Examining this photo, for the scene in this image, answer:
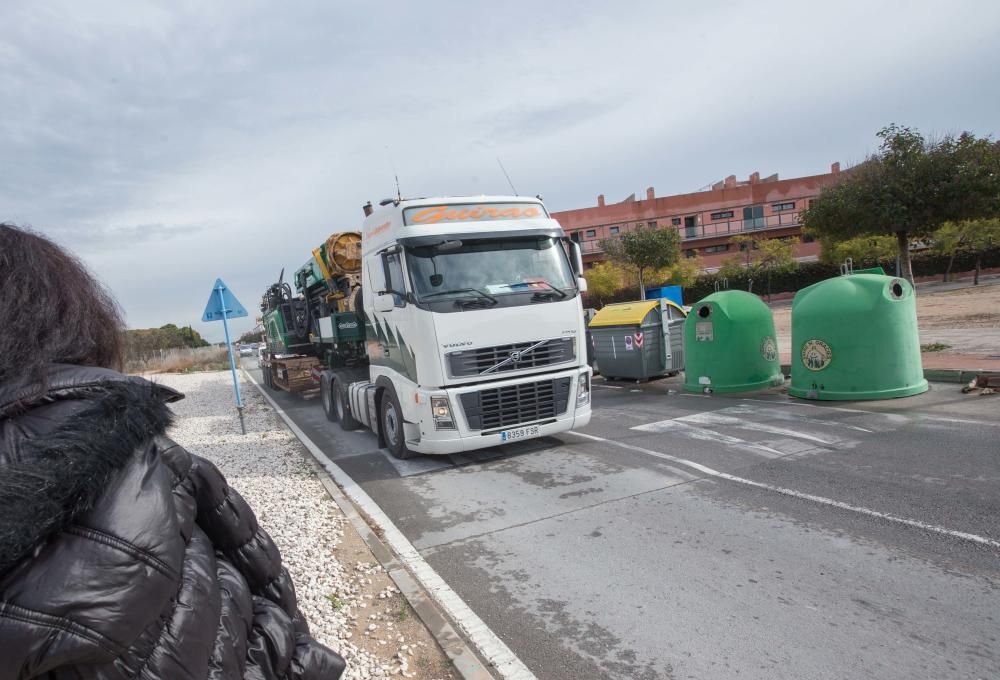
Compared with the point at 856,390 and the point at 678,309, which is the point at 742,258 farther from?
the point at 856,390

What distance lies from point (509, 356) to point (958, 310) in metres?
18.9

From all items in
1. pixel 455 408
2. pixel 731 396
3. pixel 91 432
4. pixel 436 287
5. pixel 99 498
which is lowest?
pixel 731 396

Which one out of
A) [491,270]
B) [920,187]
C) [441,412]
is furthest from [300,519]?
[920,187]

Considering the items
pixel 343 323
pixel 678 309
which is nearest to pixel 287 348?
pixel 343 323

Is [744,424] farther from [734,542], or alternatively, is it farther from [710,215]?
[710,215]

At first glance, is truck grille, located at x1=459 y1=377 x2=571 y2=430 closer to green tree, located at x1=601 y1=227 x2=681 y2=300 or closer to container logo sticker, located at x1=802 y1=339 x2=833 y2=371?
container logo sticker, located at x1=802 y1=339 x2=833 y2=371

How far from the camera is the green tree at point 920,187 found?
53.5 feet

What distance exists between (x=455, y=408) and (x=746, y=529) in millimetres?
3338

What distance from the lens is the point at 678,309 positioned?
12.9 meters

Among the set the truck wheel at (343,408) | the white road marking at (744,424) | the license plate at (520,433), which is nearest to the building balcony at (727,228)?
the truck wheel at (343,408)

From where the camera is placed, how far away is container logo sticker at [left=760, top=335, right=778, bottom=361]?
1055 centimetres

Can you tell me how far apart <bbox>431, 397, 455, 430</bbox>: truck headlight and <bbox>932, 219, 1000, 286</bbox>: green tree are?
101 feet

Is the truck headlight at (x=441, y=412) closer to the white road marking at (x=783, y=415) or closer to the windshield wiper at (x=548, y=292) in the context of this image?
the windshield wiper at (x=548, y=292)

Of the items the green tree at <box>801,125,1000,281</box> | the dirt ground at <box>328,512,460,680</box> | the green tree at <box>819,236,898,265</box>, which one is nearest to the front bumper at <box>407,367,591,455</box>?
the dirt ground at <box>328,512,460,680</box>
